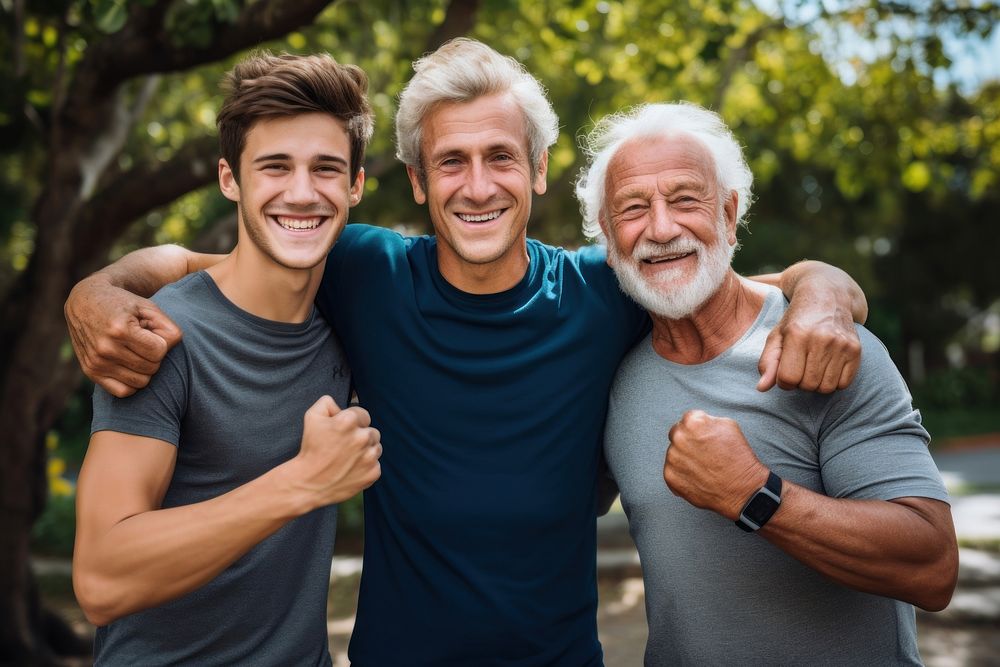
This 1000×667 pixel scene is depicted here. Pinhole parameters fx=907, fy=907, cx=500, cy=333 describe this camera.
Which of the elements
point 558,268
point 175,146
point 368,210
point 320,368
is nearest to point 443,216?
point 558,268

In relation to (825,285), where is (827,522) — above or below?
below

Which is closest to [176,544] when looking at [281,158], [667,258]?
[281,158]

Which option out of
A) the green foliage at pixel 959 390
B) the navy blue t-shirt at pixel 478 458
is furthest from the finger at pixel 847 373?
the green foliage at pixel 959 390

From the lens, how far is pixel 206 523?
1881 mm

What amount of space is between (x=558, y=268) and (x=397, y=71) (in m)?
5.05

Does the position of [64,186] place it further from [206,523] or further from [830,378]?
[830,378]

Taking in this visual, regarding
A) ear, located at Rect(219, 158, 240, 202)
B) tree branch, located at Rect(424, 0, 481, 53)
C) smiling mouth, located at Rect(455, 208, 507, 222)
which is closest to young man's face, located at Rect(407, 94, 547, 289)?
smiling mouth, located at Rect(455, 208, 507, 222)

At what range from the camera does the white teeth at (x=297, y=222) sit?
2.46 m

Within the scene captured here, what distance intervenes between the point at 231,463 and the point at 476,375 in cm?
72

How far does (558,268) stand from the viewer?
9.46 ft

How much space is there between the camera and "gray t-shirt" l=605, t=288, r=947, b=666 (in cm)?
229

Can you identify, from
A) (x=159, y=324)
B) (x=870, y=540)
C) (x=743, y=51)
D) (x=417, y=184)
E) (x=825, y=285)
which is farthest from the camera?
(x=743, y=51)

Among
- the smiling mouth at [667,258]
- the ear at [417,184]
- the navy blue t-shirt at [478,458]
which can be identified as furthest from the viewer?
the ear at [417,184]

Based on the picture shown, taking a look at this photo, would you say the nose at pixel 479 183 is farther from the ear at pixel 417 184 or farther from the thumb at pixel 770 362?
the thumb at pixel 770 362
